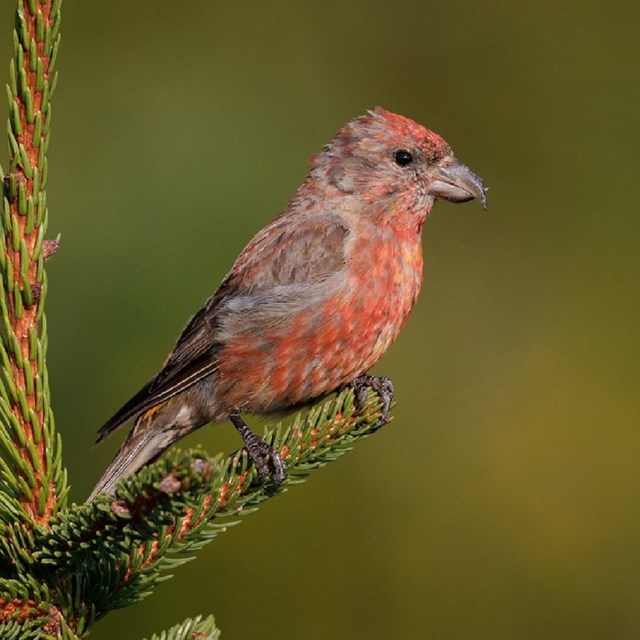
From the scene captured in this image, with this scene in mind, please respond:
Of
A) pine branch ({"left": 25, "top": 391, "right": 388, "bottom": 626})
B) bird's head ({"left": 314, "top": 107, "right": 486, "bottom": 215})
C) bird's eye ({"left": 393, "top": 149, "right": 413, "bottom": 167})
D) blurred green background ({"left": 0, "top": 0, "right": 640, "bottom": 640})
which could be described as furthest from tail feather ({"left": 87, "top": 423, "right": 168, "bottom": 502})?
bird's eye ({"left": 393, "top": 149, "right": 413, "bottom": 167})

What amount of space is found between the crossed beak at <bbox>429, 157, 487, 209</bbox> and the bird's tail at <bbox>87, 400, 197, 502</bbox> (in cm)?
137

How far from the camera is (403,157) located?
14.1 ft

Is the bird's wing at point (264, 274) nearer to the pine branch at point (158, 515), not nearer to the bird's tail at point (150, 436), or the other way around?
the bird's tail at point (150, 436)

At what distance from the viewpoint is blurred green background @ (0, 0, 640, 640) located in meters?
4.32

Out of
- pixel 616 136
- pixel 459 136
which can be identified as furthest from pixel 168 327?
pixel 616 136

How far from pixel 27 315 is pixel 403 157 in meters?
2.30

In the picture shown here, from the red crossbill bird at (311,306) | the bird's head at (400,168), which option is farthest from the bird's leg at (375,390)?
the bird's head at (400,168)

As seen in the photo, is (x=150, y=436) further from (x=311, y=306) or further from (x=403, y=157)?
(x=403, y=157)

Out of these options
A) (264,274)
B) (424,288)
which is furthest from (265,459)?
(424,288)

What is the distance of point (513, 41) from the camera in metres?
6.05

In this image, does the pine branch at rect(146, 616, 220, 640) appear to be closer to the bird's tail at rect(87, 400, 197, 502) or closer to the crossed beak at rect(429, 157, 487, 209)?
the bird's tail at rect(87, 400, 197, 502)

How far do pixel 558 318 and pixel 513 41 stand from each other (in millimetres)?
1961

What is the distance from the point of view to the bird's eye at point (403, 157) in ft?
14.0

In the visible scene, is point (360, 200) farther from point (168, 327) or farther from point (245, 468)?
point (245, 468)
